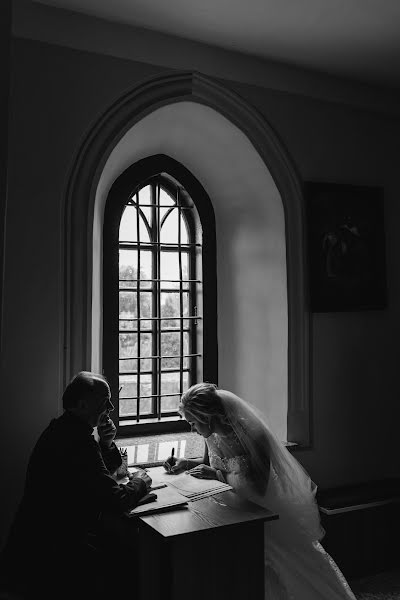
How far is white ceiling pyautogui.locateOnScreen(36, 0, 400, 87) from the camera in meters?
3.62

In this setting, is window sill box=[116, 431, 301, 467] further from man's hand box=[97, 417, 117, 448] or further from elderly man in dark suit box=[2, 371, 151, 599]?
elderly man in dark suit box=[2, 371, 151, 599]

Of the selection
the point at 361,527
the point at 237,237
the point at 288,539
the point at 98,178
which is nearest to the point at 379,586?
the point at 361,527

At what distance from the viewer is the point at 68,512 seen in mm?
2787

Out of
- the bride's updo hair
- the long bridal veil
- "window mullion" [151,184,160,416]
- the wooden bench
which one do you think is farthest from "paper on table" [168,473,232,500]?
"window mullion" [151,184,160,416]

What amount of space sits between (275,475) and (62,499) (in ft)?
4.35

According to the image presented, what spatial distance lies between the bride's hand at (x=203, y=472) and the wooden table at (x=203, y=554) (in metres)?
0.51

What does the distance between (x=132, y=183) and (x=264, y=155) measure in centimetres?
107

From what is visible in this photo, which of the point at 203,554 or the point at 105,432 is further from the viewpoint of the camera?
the point at 105,432

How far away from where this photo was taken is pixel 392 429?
15.9 feet

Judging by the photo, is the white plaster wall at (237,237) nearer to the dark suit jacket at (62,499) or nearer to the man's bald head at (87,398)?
the man's bald head at (87,398)

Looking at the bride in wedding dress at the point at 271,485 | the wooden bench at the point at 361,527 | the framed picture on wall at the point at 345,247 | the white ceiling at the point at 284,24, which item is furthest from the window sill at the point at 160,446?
the white ceiling at the point at 284,24

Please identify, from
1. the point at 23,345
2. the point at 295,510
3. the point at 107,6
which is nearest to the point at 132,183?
the point at 107,6

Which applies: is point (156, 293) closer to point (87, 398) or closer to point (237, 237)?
point (237, 237)

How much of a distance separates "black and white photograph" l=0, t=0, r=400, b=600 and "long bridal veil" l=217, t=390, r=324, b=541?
0.05ft
